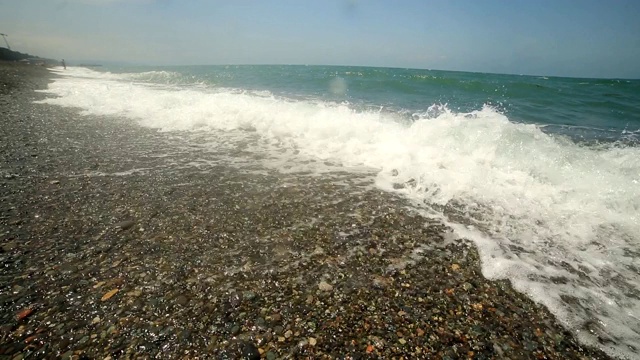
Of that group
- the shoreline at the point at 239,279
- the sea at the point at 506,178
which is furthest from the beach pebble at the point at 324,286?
the sea at the point at 506,178

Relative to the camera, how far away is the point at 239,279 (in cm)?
354

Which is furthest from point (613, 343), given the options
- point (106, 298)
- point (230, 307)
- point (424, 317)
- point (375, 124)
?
point (375, 124)

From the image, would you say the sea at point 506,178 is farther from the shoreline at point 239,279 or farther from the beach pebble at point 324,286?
the beach pebble at point 324,286

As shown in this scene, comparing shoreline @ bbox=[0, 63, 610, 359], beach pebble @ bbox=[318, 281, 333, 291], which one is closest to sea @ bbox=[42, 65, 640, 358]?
shoreline @ bbox=[0, 63, 610, 359]

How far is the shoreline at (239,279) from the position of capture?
2.77m

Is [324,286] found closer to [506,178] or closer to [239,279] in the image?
[239,279]

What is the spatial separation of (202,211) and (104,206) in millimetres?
1743

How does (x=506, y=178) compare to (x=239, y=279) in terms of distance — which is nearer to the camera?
(x=239, y=279)

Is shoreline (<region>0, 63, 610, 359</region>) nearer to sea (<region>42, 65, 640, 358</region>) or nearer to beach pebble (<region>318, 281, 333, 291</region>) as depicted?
beach pebble (<region>318, 281, 333, 291</region>)

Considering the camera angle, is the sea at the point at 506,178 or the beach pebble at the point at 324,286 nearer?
the beach pebble at the point at 324,286

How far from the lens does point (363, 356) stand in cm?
266

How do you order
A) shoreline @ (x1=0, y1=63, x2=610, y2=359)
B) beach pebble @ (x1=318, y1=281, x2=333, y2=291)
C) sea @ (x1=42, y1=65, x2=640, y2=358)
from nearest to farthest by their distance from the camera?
shoreline @ (x1=0, y1=63, x2=610, y2=359), beach pebble @ (x1=318, y1=281, x2=333, y2=291), sea @ (x1=42, y1=65, x2=640, y2=358)

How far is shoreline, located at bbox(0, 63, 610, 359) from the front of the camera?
2.77 m

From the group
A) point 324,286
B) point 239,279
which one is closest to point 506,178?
point 324,286
